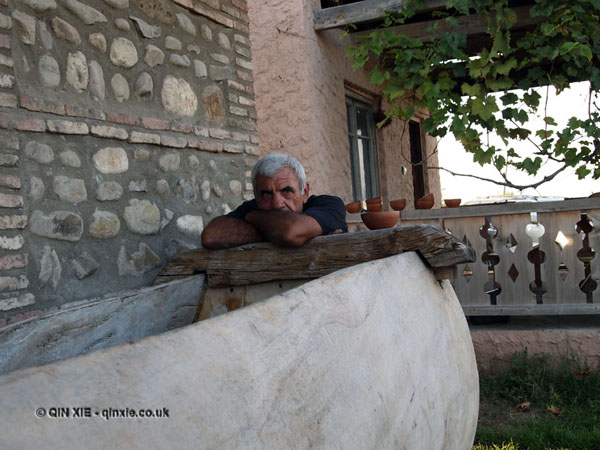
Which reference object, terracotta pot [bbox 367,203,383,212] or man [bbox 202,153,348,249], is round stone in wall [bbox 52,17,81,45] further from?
terracotta pot [bbox 367,203,383,212]

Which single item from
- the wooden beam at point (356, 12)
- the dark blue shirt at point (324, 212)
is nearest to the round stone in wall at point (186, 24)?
the dark blue shirt at point (324, 212)

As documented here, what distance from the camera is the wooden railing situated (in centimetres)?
432

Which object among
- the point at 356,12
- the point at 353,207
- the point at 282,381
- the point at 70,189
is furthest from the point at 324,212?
the point at 356,12

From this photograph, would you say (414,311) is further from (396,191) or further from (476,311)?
(396,191)

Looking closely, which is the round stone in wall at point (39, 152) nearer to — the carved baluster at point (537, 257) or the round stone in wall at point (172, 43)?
the round stone in wall at point (172, 43)

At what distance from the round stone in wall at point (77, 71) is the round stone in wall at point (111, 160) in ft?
0.86

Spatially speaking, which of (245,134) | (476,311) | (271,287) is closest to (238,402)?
(271,287)

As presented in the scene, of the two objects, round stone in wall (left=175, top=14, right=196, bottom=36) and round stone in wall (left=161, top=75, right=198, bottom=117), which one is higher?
round stone in wall (left=175, top=14, right=196, bottom=36)

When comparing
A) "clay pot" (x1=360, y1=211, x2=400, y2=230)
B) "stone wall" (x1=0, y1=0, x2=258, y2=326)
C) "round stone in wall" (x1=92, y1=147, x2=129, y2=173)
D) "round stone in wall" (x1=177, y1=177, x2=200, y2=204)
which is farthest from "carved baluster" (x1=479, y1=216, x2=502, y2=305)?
"round stone in wall" (x1=92, y1=147, x2=129, y2=173)

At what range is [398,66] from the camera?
5230mm

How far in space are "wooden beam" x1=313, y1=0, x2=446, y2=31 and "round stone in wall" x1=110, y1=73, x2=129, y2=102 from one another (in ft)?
10.4

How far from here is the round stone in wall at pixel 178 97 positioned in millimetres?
2877

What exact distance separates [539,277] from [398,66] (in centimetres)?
212

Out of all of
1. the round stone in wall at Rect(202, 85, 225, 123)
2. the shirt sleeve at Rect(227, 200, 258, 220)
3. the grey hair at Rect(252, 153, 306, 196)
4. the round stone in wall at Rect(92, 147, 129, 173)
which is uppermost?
the round stone in wall at Rect(202, 85, 225, 123)
